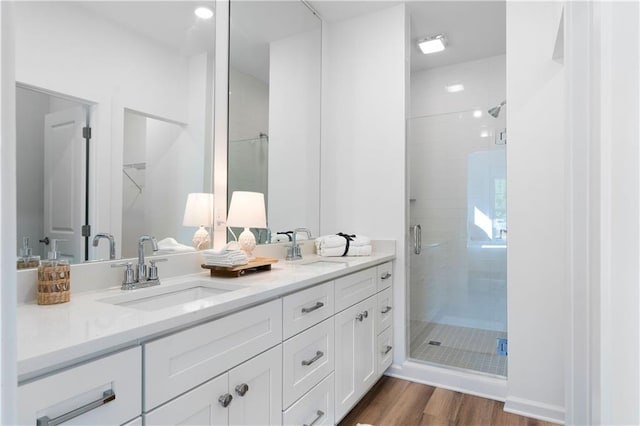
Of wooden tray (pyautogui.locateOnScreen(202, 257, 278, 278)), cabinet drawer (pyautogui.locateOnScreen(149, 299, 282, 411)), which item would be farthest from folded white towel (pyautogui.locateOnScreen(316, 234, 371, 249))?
cabinet drawer (pyautogui.locateOnScreen(149, 299, 282, 411))

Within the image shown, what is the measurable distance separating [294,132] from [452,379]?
77.7 inches

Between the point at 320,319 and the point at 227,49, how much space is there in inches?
58.9

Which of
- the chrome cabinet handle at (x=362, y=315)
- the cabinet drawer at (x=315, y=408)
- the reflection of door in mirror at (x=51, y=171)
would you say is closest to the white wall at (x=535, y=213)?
the chrome cabinet handle at (x=362, y=315)

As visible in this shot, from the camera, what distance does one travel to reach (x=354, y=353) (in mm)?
1919

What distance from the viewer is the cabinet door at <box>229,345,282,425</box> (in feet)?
3.73

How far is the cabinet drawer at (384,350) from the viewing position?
2.25m

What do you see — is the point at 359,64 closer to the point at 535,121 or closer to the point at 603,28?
the point at 535,121

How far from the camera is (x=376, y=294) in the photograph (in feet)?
7.32

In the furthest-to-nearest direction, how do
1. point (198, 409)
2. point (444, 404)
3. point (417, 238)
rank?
point (417, 238)
point (444, 404)
point (198, 409)

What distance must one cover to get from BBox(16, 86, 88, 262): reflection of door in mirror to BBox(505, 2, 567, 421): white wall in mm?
2167

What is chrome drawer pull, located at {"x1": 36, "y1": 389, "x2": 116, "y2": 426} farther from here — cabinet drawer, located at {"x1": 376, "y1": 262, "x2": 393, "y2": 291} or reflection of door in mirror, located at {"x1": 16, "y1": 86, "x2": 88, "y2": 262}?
cabinet drawer, located at {"x1": 376, "y1": 262, "x2": 393, "y2": 291}

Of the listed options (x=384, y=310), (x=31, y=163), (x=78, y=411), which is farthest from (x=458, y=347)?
(x=31, y=163)

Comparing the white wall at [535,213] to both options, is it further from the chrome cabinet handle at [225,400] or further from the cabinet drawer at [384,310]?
the chrome cabinet handle at [225,400]

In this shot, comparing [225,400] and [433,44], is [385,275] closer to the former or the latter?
[225,400]
